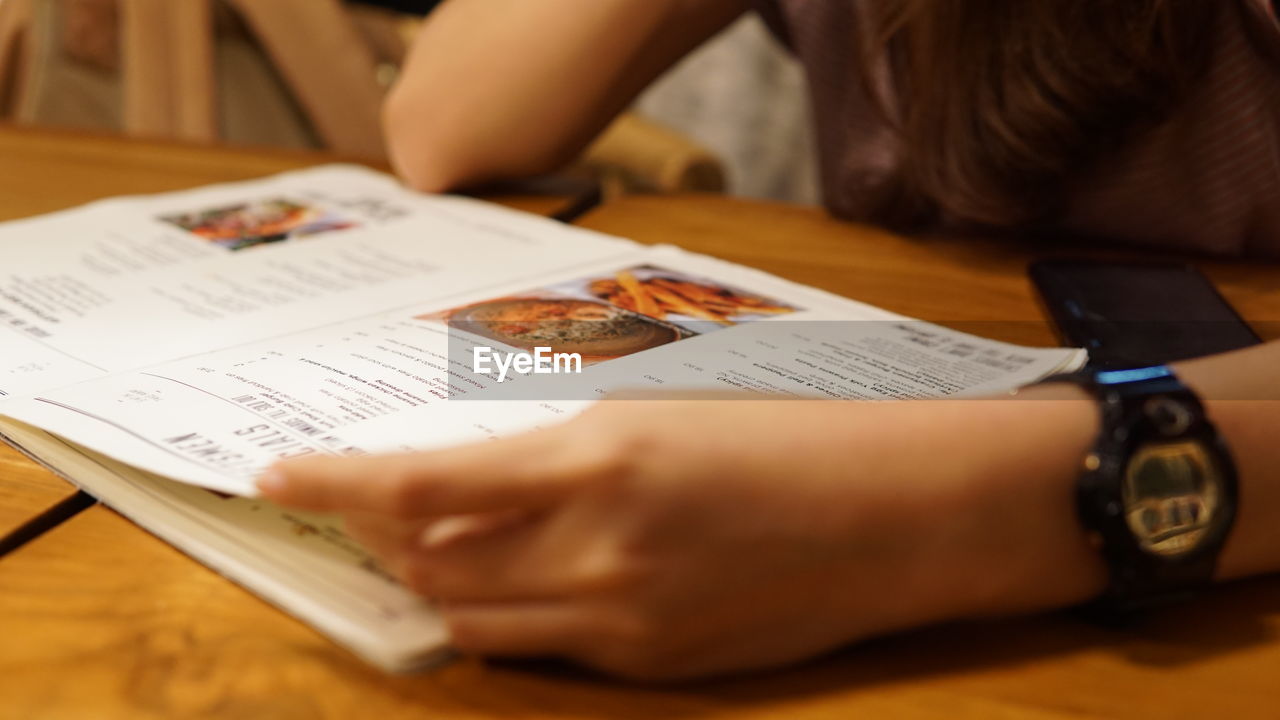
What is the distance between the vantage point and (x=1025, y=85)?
1.91 feet

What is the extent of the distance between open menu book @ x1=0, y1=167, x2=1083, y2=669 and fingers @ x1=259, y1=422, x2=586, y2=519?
0.12 ft

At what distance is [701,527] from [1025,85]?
443 mm

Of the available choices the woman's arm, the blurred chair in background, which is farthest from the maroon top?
the blurred chair in background

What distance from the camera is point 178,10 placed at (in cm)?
126

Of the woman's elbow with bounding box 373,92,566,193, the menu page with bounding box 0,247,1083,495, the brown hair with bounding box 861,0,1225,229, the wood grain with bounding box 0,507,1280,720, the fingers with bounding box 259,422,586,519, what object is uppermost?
the brown hair with bounding box 861,0,1225,229

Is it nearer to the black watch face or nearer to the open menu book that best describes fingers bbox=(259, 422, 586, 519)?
the open menu book

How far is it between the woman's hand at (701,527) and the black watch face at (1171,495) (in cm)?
2

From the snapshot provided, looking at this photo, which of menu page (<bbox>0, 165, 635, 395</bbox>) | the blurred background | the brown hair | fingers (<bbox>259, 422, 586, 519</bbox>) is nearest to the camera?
fingers (<bbox>259, 422, 586, 519</bbox>)

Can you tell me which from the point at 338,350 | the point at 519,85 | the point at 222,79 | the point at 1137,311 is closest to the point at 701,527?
the point at 338,350

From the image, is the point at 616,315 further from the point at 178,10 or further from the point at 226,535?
the point at 178,10

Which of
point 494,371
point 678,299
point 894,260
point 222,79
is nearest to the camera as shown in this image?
point 494,371

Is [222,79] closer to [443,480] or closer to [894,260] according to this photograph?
[894,260]

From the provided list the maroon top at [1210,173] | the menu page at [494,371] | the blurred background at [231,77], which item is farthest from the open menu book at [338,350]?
the blurred background at [231,77]

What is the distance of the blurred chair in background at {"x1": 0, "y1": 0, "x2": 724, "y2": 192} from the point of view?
4.13ft
